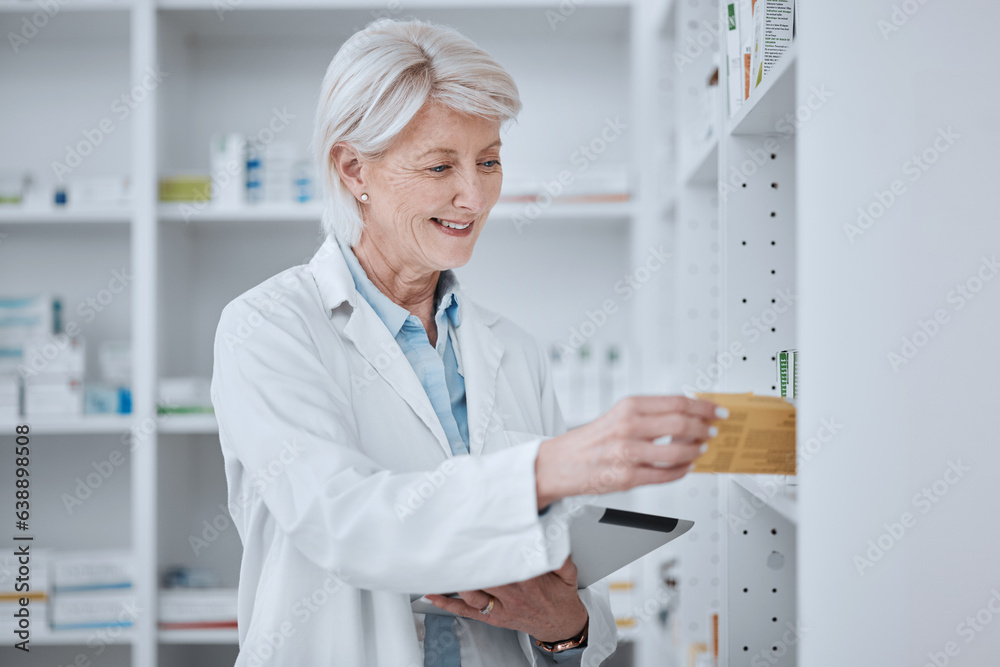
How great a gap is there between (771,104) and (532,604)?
30.2 inches

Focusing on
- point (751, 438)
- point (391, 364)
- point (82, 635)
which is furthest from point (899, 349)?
point (82, 635)

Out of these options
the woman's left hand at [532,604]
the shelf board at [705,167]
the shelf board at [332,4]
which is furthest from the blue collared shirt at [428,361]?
the shelf board at [332,4]

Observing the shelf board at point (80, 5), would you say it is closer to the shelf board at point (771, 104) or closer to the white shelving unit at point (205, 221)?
the white shelving unit at point (205, 221)

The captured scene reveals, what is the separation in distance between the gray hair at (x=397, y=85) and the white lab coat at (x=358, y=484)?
0.18 metres

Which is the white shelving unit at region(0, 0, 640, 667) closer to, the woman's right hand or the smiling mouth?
the smiling mouth

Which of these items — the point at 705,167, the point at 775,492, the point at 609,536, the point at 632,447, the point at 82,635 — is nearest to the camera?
the point at 632,447

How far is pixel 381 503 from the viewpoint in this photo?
82 cm

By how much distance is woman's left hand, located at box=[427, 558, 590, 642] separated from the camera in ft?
3.29

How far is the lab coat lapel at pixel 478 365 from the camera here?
117 cm

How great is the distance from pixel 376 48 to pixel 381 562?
75 centimetres

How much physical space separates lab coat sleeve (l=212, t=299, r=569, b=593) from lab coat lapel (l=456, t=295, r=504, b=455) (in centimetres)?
27

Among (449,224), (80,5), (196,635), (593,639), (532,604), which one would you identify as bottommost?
(196,635)

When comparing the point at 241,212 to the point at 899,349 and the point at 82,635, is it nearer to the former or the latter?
the point at 82,635

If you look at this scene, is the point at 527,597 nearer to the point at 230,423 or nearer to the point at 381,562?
the point at 381,562
